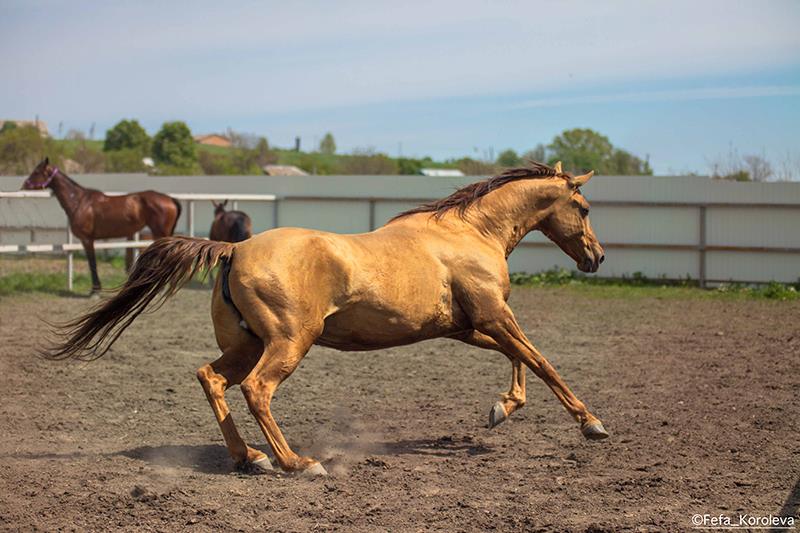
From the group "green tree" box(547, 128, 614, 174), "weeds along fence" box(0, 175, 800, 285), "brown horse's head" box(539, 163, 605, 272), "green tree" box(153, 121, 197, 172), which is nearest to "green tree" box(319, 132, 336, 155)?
"green tree" box(153, 121, 197, 172)

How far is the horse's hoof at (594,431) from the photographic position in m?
5.59

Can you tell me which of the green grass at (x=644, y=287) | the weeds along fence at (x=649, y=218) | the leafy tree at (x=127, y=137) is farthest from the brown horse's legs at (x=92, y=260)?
the leafy tree at (x=127, y=137)

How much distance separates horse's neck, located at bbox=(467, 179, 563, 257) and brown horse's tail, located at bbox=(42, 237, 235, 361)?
1764 mm

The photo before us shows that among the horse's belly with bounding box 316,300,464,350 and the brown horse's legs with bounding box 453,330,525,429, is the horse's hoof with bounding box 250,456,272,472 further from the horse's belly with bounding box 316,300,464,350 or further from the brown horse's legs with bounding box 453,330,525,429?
the brown horse's legs with bounding box 453,330,525,429

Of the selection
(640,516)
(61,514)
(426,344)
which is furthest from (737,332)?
(61,514)

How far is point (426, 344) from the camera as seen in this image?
34.4ft

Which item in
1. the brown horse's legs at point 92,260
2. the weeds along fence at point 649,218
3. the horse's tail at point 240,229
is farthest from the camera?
the weeds along fence at point 649,218

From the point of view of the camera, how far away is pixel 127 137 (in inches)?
2111

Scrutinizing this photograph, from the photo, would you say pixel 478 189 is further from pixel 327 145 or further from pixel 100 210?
pixel 327 145

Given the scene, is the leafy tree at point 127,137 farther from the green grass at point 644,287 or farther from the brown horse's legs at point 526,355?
the brown horse's legs at point 526,355

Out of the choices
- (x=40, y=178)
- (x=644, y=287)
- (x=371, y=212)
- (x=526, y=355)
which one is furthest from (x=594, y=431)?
(x=371, y=212)

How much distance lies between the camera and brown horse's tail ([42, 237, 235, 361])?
17.5ft

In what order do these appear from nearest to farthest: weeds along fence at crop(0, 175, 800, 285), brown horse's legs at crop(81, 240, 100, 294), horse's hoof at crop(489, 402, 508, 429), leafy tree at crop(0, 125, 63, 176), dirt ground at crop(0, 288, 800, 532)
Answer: dirt ground at crop(0, 288, 800, 532) < horse's hoof at crop(489, 402, 508, 429) < brown horse's legs at crop(81, 240, 100, 294) < weeds along fence at crop(0, 175, 800, 285) < leafy tree at crop(0, 125, 63, 176)

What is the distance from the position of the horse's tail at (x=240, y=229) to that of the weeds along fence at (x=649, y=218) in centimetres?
168
